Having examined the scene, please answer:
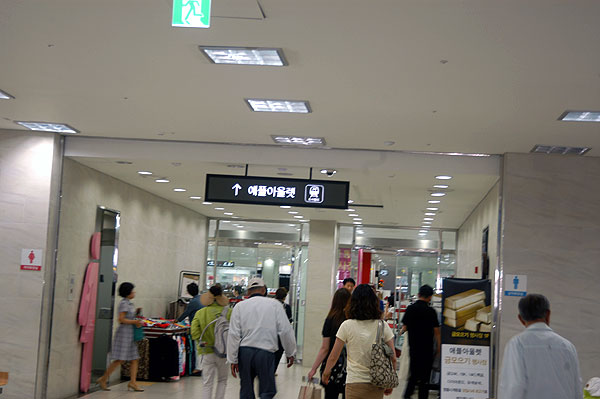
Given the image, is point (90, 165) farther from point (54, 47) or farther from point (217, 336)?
point (54, 47)

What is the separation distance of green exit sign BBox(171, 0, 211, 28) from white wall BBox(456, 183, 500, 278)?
5676 mm

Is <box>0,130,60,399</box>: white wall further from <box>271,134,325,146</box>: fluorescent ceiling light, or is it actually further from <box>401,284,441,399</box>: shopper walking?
<box>401,284,441,399</box>: shopper walking

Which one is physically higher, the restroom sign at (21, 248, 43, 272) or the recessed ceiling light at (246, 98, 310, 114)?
the recessed ceiling light at (246, 98, 310, 114)

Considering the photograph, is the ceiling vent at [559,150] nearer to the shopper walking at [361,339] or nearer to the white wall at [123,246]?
the shopper walking at [361,339]

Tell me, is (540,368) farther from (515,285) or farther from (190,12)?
(515,285)

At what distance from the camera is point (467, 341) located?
905 cm

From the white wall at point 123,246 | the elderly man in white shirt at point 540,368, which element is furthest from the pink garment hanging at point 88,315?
the elderly man in white shirt at point 540,368

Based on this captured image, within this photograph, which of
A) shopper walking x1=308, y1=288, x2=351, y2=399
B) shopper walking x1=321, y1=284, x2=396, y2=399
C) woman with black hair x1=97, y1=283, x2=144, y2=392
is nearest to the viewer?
shopper walking x1=321, y1=284, x2=396, y2=399

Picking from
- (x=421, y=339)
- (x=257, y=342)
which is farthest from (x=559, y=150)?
(x=257, y=342)

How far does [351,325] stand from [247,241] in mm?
12233

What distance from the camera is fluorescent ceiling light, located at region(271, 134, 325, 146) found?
28.8 ft

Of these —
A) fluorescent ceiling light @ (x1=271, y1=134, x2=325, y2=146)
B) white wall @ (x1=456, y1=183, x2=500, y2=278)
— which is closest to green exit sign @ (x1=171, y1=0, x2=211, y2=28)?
fluorescent ceiling light @ (x1=271, y1=134, x2=325, y2=146)

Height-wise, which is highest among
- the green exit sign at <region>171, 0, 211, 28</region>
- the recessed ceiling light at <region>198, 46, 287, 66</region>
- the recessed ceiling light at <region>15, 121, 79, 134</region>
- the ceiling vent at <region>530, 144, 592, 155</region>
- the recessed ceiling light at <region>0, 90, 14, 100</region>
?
the recessed ceiling light at <region>198, 46, 287, 66</region>

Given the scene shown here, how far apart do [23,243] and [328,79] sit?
191 inches
